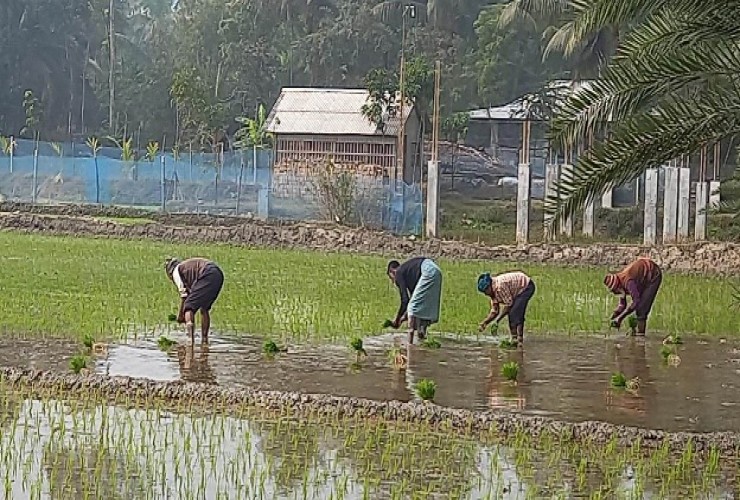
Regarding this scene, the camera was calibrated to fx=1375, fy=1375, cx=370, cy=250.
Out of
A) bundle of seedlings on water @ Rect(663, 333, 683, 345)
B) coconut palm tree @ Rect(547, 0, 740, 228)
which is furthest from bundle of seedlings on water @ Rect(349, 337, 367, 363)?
coconut palm tree @ Rect(547, 0, 740, 228)

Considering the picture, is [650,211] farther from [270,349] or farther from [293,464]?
[293,464]

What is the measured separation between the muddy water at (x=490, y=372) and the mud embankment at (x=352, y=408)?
2.35 feet

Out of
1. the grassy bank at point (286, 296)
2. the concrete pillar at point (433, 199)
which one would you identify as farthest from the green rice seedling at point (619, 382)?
the concrete pillar at point (433, 199)

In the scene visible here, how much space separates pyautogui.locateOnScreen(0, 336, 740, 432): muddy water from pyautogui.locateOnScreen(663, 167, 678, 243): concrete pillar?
17.4 m

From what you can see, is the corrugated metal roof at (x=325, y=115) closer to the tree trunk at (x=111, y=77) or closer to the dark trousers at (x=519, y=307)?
the tree trunk at (x=111, y=77)

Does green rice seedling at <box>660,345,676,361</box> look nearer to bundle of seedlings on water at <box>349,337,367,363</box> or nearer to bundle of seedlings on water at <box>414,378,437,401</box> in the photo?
bundle of seedlings on water at <box>349,337,367,363</box>

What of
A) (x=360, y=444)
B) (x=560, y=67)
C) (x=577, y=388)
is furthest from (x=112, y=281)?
(x=560, y=67)

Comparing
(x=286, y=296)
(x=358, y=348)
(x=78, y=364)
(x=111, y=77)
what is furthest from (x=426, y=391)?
(x=111, y=77)

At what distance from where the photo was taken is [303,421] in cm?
1052

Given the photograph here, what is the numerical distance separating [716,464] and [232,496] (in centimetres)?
336

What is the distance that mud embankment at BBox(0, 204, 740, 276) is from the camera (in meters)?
28.3

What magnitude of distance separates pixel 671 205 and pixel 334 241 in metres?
8.34

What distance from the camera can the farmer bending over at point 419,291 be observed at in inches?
586

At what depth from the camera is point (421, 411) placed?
10688 mm
